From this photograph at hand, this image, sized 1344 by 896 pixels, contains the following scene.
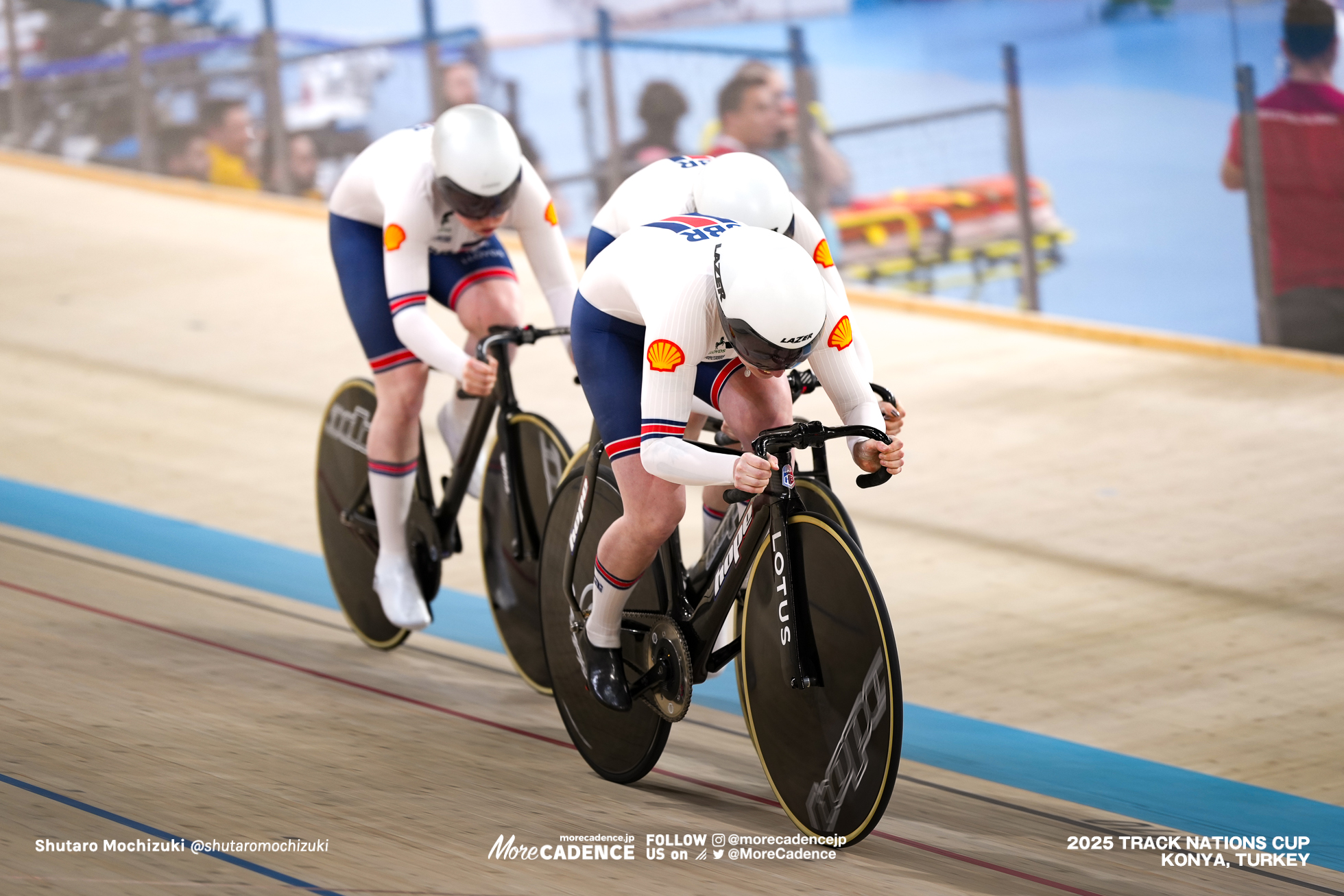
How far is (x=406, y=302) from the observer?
4.37 metres

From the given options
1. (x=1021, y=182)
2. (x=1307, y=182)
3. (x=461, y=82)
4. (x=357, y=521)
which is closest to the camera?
(x=357, y=521)

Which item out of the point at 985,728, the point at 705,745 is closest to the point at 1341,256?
the point at 985,728

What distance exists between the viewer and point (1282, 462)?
6.70 m

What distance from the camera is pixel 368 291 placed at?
466cm

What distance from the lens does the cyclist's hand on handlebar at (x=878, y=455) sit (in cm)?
333

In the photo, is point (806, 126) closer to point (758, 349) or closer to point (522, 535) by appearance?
point (522, 535)

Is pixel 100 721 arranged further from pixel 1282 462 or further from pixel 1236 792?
pixel 1282 462

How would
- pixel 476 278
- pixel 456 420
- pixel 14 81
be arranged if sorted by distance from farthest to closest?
pixel 14 81
pixel 456 420
pixel 476 278

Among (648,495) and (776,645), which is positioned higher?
(648,495)

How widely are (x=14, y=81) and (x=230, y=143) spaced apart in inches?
88.0

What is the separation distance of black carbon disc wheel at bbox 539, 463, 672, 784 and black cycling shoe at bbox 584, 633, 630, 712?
43mm

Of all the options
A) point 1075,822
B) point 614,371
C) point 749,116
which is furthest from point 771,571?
point 749,116

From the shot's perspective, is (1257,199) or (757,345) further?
(1257,199)

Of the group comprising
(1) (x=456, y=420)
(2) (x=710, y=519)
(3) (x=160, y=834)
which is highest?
(1) (x=456, y=420)
